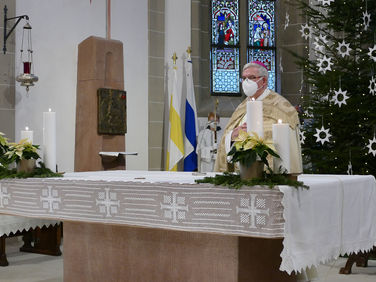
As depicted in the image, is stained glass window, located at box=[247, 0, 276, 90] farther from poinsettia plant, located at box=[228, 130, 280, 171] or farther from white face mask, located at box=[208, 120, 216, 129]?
poinsettia plant, located at box=[228, 130, 280, 171]

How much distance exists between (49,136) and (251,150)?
1770mm

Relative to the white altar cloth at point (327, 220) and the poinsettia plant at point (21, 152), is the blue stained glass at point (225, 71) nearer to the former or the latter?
the poinsettia plant at point (21, 152)

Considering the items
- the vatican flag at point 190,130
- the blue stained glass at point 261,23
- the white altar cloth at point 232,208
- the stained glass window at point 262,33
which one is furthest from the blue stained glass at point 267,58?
the white altar cloth at point 232,208

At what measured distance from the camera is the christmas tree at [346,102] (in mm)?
7250

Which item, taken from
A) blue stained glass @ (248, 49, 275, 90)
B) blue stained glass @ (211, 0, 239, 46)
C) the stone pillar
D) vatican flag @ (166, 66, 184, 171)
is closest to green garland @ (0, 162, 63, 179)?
the stone pillar

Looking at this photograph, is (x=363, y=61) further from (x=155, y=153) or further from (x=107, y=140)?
(x=155, y=153)

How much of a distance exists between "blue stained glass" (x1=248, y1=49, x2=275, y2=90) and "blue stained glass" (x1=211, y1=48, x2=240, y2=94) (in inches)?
14.5

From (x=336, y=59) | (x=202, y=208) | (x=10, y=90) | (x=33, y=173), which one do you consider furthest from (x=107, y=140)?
(x=202, y=208)

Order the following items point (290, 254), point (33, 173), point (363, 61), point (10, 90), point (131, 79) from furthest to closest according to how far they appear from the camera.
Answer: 1. point (131, 79)
2. point (10, 90)
3. point (363, 61)
4. point (33, 173)
5. point (290, 254)

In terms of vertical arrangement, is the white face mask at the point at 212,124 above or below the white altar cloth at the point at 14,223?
above

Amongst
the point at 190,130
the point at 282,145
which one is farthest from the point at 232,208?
the point at 190,130

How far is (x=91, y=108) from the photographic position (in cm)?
908

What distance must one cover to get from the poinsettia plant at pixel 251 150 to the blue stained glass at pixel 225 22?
905 cm

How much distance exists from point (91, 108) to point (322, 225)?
5.86 meters
